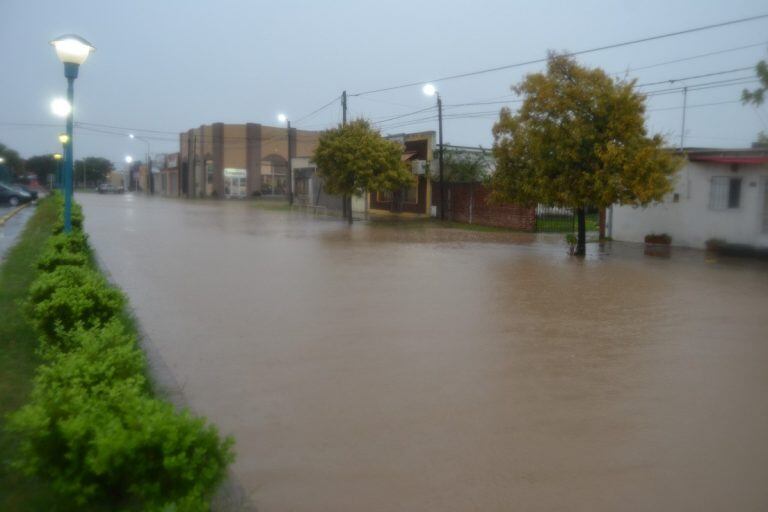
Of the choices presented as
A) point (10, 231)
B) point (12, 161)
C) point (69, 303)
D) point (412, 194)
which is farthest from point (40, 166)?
point (69, 303)

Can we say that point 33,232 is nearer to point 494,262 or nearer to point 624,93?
point 494,262

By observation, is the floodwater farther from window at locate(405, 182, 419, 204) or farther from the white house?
window at locate(405, 182, 419, 204)

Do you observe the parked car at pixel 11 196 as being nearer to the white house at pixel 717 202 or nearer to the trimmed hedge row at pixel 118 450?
the white house at pixel 717 202

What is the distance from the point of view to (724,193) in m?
20.7

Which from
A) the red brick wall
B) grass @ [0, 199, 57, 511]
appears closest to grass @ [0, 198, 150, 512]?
grass @ [0, 199, 57, 511]

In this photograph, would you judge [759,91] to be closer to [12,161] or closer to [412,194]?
[412,194]

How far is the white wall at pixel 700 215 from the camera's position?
65.1 feet

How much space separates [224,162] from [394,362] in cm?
6737

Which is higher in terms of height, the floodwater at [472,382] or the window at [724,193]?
the window at [724,193]

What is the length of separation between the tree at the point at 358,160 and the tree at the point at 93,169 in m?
96.8

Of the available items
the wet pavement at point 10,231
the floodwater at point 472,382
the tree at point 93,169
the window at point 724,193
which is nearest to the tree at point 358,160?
the wet pavement at point 10,231

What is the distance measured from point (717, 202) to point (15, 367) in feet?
65.1

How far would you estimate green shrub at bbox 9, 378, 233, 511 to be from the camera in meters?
3.42

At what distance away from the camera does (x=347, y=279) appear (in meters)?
13.7
